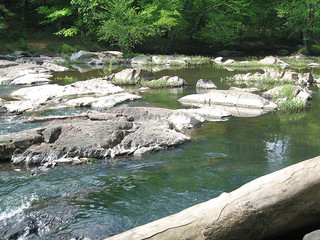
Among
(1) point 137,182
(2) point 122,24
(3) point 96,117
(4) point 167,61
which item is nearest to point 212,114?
(3) point 96,117

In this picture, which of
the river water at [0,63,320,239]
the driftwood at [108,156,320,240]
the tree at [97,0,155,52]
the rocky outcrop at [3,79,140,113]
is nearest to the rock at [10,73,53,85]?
the rocky outcrop at [3,79,140,113]

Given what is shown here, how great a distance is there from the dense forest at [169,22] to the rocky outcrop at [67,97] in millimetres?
16929

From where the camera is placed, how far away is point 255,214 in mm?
3203

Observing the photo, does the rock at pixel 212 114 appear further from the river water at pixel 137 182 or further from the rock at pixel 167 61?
the rock at pixel 167 61

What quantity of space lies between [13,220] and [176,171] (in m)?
3.02

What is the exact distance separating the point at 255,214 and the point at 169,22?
3224 centimetres

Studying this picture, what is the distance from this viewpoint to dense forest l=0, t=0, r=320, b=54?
33938 millimetres

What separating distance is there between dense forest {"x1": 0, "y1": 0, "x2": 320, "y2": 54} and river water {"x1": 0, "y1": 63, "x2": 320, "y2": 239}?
24314mm

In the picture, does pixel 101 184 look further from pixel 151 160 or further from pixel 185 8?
pixel 185 8

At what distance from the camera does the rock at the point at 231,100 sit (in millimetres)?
12227

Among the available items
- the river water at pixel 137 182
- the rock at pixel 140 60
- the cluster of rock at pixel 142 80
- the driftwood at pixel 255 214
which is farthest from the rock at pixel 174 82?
the driftwood at pixel 255 214

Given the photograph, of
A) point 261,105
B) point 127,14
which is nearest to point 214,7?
point 127,14

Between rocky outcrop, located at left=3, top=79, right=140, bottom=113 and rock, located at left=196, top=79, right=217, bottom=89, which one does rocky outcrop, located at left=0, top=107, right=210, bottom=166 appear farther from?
rock, located at left=196, top=79, right=217, bottom=89

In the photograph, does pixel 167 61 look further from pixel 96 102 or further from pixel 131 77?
pixel 96 102
